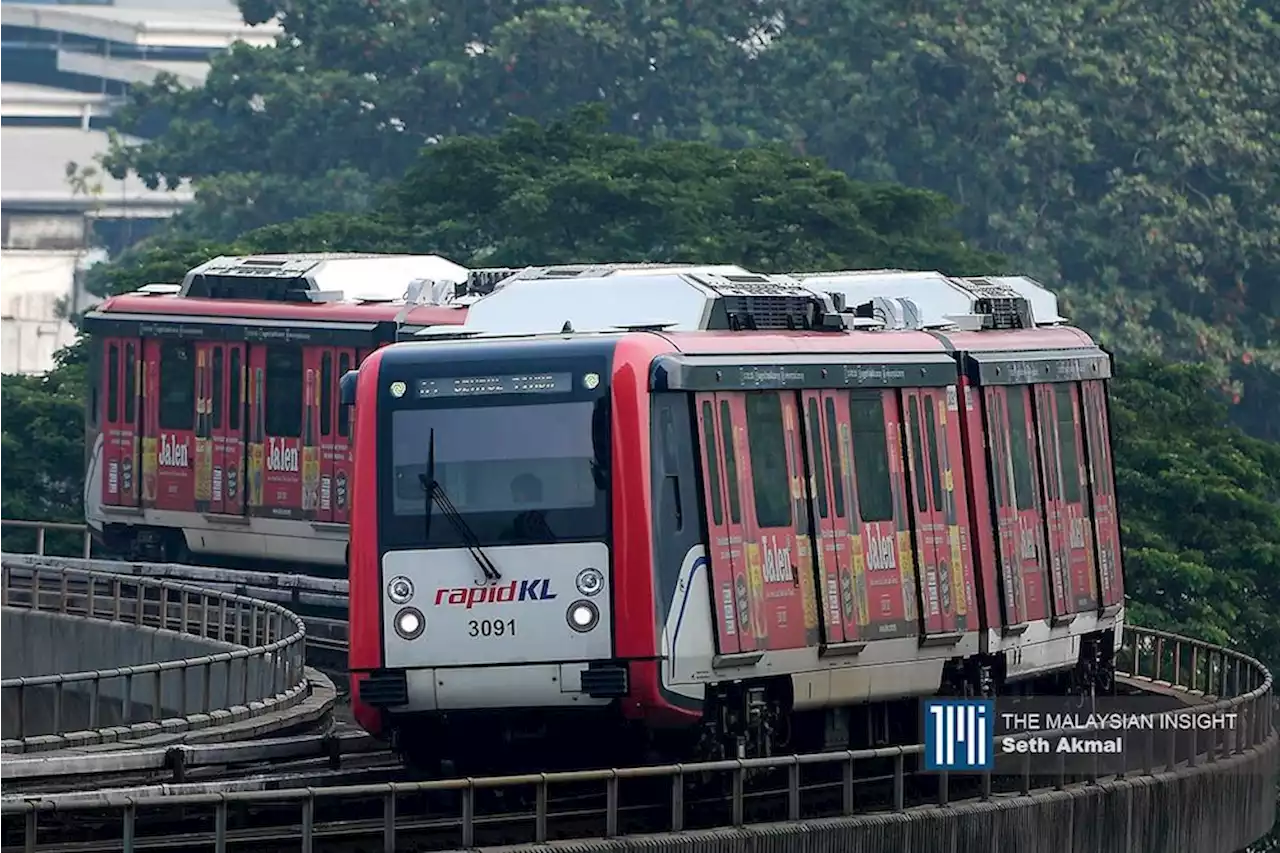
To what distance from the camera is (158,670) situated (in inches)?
943

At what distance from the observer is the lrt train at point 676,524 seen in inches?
821

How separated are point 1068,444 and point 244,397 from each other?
39.3ft

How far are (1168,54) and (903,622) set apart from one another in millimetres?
59438

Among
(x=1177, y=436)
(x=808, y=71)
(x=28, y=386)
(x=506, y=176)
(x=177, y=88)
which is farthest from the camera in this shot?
(x=177, y=88)

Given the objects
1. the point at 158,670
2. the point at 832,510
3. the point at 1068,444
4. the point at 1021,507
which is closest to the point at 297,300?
the point at 1068,444

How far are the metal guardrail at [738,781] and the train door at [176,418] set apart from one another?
10.2 m

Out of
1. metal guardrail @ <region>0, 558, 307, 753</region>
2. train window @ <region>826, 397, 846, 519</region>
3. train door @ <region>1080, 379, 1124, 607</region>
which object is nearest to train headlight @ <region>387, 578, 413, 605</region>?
metal guardrail @ <region>0, 558, 307, 753</region>

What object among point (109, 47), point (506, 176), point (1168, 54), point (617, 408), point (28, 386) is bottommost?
point (617, 408)

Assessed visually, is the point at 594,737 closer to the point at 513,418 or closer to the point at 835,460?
the point at 513,418

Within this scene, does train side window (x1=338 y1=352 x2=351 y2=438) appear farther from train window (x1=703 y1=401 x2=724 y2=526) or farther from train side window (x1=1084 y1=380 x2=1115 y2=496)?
train window (x1=703 y1=401 x2=724 y2=526)

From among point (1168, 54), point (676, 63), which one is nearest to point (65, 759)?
point (1168, 54)

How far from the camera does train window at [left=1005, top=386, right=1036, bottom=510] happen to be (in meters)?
26.0

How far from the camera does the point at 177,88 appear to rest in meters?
99.2

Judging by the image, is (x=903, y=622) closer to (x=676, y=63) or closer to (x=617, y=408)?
(x=617, y=408)
